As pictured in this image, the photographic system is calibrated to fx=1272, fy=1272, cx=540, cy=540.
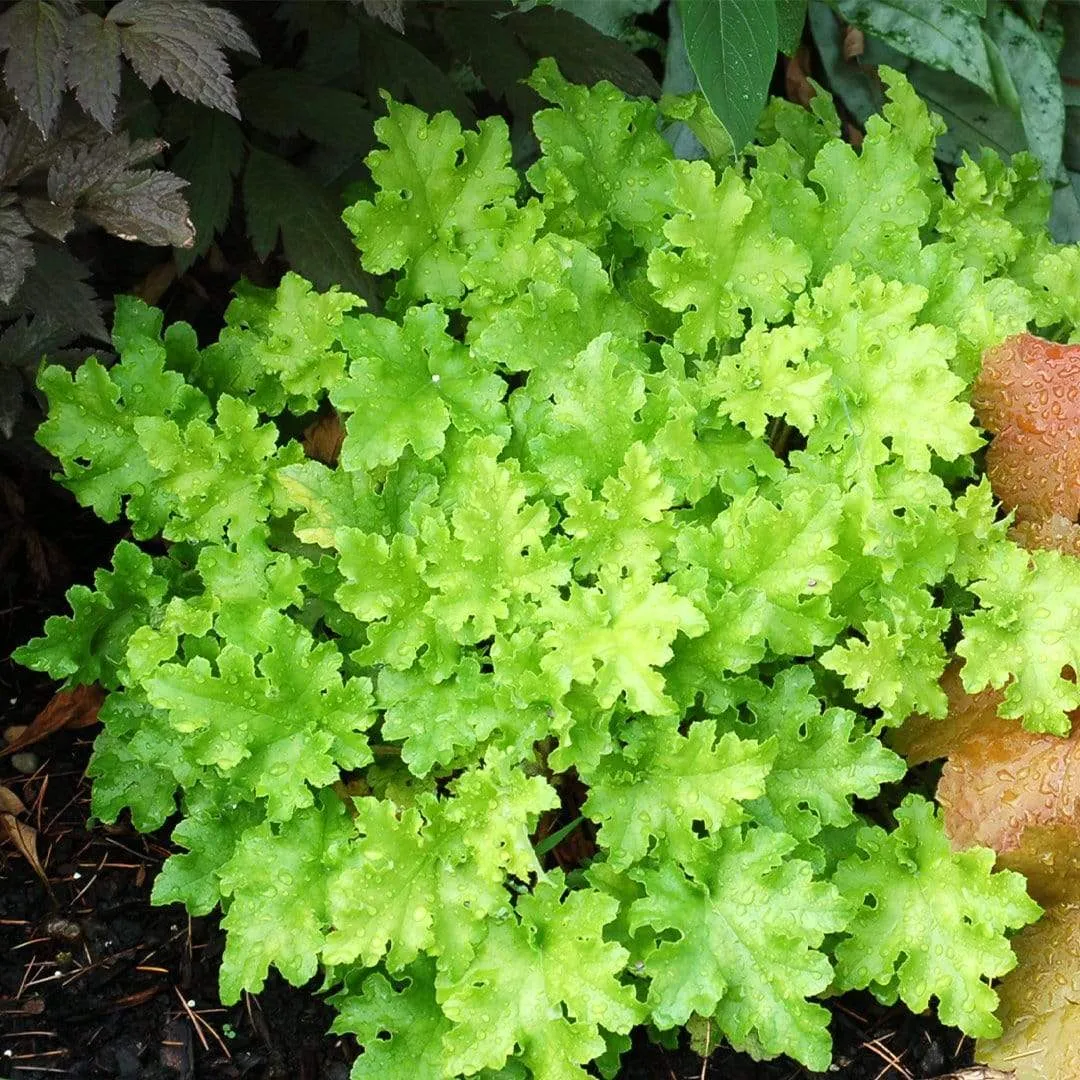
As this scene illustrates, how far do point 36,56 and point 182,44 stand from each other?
0.20 meters

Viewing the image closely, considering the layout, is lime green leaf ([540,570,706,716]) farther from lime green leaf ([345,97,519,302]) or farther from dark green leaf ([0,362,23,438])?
dark green leaf ([0,362,23,438])

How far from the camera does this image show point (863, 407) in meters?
2.22

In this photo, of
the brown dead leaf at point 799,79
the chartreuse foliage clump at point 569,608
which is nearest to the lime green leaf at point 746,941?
the chartreuse foliage clump at point 569,608

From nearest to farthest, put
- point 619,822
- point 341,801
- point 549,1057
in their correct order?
point 549,1057
point 619,822
point 341,801

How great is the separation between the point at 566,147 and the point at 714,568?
2.93ft

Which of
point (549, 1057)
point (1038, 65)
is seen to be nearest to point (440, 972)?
point (549, 1057)

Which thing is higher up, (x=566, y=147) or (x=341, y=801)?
(x=566, y=147)

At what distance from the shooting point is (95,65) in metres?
1.78

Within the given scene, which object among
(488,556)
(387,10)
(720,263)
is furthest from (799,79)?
(488,556)

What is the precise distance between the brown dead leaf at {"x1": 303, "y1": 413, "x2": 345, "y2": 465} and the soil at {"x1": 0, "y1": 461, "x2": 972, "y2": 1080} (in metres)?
0.60

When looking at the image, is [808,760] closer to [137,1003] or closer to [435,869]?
[435,869]

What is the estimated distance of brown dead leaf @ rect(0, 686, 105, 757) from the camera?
8.14 ft

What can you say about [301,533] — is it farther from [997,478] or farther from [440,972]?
[997,478]

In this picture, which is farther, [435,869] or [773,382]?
[773,382]
